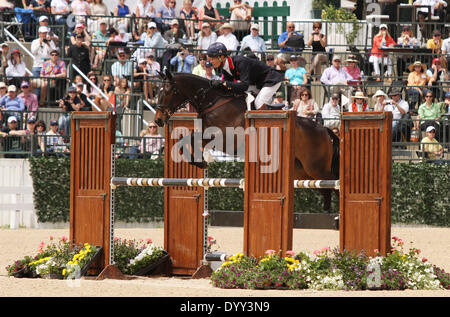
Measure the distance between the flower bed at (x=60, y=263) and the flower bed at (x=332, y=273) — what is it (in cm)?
151

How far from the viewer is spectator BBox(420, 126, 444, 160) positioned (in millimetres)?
16516

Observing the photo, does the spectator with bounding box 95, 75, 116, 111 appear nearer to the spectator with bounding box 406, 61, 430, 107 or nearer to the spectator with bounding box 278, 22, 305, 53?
the spectator with bounding box 278, 22, 305, 53

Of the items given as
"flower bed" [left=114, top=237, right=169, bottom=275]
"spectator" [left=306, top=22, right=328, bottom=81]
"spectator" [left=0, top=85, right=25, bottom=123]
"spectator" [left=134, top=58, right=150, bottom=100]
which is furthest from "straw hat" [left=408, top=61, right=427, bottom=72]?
"flower bed" [left=114, top=237, right=169, bottom=275]

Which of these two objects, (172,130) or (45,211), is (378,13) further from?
(172,130)

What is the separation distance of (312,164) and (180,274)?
2.60 metres

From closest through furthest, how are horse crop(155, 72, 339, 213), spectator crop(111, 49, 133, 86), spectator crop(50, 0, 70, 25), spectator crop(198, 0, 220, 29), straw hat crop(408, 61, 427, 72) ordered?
horse crop(155, 72, 339, 213), spectator crop(111, 49, 133, 86), straw hat crop(408, 61, 427, 72), spectator crop(50, 0, 70, 25), spectator crop(198, 0, 220, 29)

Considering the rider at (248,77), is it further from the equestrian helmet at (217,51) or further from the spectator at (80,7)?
the spectator at (80,7)

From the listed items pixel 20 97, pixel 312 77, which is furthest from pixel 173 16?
pixel 20 97

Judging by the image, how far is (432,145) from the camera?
16.6 meters

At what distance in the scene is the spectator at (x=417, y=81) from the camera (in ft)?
60.7

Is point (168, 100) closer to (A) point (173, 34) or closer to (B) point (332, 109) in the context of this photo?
(B) point (332, 109)

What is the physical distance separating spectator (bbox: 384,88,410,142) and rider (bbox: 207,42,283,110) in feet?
21.8

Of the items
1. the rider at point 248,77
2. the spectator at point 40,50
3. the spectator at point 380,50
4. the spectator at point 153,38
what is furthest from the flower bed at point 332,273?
the spectator at point 153,38

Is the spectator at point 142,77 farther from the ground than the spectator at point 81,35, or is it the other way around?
the spectator at point 81,35
